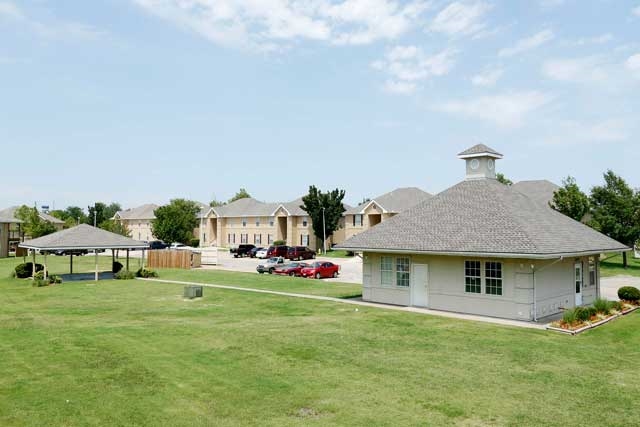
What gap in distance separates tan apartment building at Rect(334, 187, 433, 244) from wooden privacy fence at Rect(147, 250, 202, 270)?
28.6m

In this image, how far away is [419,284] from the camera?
2514cm

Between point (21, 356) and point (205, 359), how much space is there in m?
5.47

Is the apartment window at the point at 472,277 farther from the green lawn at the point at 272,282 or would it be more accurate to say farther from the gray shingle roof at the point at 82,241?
the gray shingle roof at the point at 82,241

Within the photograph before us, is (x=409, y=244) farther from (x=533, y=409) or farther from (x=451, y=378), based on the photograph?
(x=533, y=409)

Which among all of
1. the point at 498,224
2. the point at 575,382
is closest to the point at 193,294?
the point at 498,224

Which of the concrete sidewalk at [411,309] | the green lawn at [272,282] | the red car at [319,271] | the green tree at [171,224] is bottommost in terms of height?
the concrete sidewalk at [411,309]

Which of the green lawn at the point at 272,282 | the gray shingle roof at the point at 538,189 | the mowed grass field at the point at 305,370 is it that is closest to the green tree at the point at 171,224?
Answer: the green lawn at the point at 272,282

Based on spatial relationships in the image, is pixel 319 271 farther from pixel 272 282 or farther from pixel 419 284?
pixel 419 284

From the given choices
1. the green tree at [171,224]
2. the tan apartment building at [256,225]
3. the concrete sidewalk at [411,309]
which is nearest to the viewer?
the concrete sidewalk at [411,309]

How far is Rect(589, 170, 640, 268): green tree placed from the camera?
162 ft

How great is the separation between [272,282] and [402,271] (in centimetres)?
1407

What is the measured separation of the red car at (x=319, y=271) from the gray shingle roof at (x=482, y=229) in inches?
570

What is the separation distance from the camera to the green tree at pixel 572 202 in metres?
50.7

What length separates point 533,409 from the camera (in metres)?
11.1
